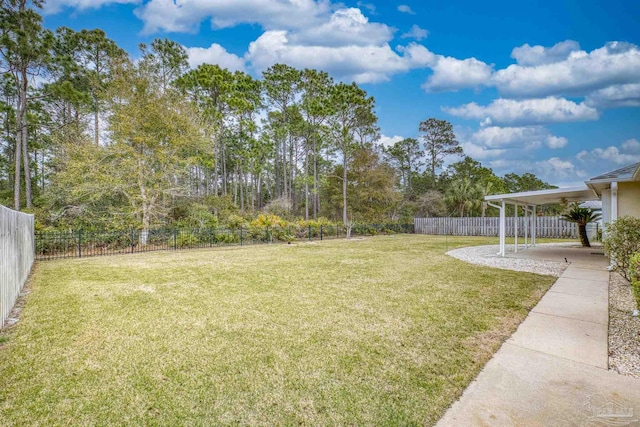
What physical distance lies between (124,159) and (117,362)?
1343cm

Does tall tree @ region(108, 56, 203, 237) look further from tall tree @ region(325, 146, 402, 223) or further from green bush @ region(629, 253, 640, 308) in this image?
green bush @ region(629, 253, 640, 308)

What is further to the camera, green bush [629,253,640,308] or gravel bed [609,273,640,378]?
green bush [629,253,640,308]

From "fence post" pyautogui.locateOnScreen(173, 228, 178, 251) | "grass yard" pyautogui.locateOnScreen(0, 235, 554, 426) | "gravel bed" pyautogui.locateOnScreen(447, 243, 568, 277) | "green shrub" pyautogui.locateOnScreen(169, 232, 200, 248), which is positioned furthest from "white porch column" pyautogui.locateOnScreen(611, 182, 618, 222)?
"fence post" pyautogui.locateOnScreen(173, 228, 178, 251)

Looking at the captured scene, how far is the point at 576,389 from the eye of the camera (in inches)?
92.8

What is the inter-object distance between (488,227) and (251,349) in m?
22.2

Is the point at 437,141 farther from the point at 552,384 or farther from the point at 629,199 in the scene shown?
the point at 552,384

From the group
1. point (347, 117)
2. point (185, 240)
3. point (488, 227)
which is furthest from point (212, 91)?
point (488, 227)

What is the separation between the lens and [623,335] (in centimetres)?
344

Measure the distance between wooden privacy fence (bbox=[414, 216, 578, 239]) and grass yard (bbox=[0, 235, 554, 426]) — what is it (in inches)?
620

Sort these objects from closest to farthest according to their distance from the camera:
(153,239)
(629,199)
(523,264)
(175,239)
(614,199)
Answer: (614,199) → (629,199) → (523,264) → (175,239) → (153,239)

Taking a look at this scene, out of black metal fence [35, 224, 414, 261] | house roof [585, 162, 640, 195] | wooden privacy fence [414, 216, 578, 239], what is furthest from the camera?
wooden privacy fence [414, 216, 578, 239]

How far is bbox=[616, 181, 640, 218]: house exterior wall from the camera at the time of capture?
7633mm

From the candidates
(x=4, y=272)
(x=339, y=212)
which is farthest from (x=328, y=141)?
(x=4, y=272)

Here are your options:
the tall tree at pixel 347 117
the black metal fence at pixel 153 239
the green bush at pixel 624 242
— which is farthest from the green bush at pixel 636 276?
the tall tree at pixel 347 117
